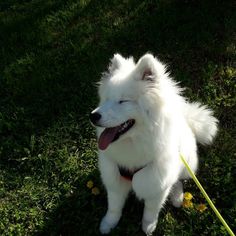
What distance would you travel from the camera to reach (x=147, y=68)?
8.50 feet

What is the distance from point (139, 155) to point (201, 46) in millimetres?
2782

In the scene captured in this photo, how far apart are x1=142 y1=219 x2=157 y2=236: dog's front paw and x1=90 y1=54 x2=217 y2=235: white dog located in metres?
0.04

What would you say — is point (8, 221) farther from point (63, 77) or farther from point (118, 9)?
point (118, 9)

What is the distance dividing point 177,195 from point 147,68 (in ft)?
5.02

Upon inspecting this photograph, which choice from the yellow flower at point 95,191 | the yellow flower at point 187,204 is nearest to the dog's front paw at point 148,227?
the yellow flower at point 187,204

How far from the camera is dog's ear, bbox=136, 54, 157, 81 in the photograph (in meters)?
2.55

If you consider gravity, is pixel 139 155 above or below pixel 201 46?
above

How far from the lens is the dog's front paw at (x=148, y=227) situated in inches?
135

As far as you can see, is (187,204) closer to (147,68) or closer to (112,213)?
(112,213)

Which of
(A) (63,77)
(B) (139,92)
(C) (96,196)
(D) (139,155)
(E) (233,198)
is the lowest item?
(E) (233,198)

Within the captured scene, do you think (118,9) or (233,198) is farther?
(118,9)

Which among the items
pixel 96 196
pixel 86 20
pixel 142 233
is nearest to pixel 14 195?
pixel 96 196

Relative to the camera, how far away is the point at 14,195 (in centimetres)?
390

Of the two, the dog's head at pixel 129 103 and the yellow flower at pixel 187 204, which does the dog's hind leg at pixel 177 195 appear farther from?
the dog's head at pixel 129 103
